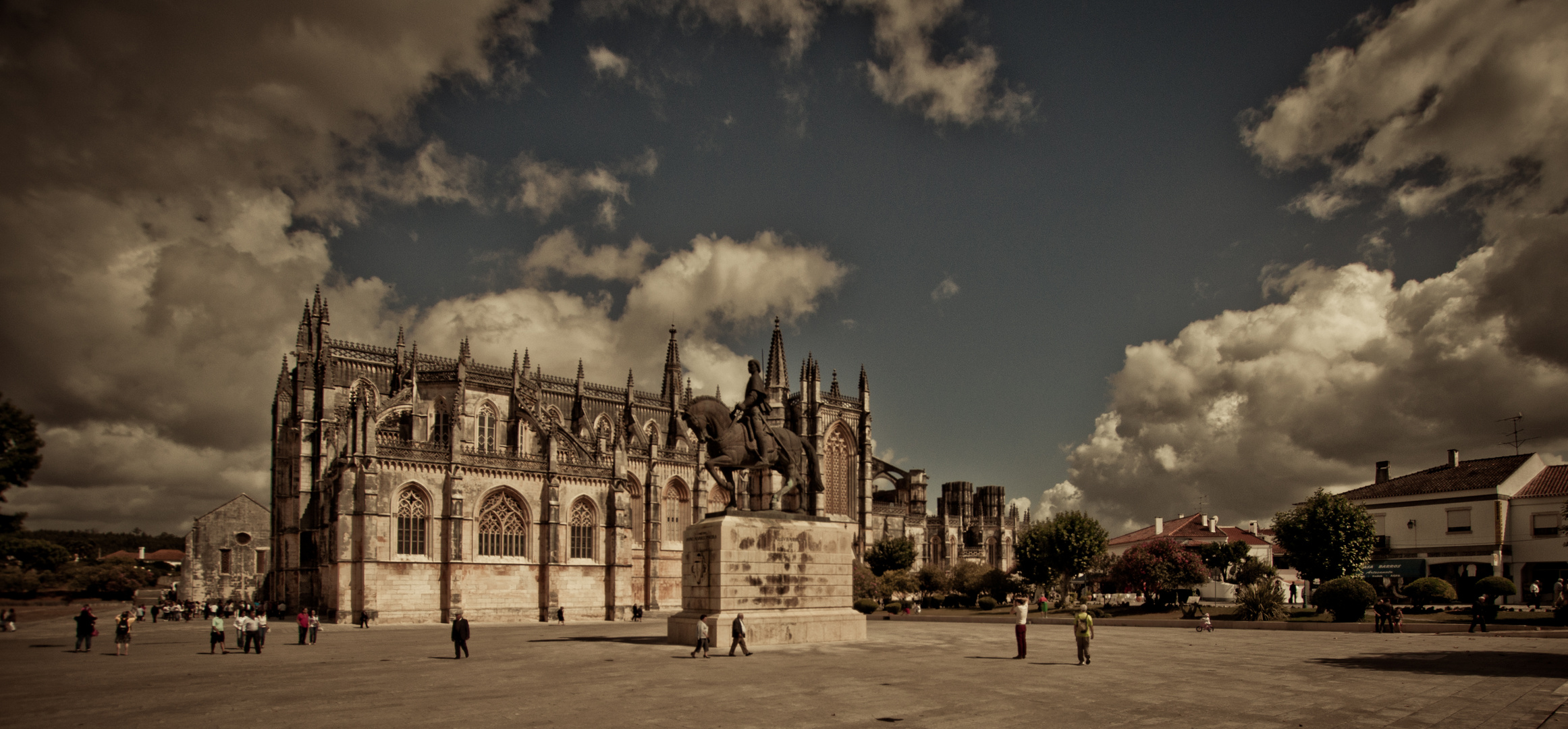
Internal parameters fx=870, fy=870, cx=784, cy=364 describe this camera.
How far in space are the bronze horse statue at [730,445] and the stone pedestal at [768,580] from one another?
103cm

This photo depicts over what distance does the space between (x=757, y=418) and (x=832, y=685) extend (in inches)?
355

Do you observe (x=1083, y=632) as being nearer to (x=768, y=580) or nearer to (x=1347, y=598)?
(x=768, y=580)

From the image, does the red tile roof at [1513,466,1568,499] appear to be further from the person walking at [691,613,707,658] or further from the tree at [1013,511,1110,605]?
the person walking at [691,613,707,658]

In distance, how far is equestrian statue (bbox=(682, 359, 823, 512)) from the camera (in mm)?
→ 21469

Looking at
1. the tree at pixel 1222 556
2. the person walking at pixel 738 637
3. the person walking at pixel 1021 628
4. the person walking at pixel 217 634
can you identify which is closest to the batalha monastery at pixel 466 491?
the person walking at pixel 217 634

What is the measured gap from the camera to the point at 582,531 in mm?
46938

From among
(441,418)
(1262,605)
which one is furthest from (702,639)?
(441,418)

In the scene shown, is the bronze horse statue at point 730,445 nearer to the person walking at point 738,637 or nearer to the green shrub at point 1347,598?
the person walking at point 738,637

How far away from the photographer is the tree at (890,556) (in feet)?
210

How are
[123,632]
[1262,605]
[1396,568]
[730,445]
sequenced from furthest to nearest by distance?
1. [1396,568]
2. [1262,605]
3. [123,632]
4. [730,445]

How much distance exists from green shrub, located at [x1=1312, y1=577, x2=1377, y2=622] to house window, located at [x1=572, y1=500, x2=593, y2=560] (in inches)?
1330

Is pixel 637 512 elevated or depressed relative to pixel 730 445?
depressed

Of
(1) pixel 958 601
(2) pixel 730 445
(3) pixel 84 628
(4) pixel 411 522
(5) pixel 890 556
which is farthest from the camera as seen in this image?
(5) pixel 890 556

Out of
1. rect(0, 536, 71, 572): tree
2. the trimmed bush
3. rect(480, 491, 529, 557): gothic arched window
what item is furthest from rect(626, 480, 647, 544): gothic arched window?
rect(0, 536, 71, 572): tree
